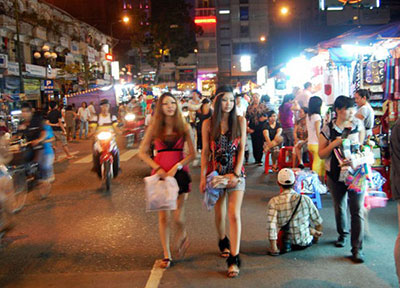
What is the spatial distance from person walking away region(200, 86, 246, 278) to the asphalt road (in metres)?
0.51

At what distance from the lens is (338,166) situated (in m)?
4.82

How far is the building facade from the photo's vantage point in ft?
83.3

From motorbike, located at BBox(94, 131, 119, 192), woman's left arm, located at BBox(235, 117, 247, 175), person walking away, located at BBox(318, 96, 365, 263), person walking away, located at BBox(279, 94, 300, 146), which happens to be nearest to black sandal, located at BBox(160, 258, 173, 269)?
woman's left arm, located at BBox(235, 117, 247, 175)

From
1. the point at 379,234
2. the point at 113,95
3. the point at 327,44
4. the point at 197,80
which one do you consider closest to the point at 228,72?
the point at 197,80

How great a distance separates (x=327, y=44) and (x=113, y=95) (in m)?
18.4

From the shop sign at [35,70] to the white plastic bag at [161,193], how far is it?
25.5 m

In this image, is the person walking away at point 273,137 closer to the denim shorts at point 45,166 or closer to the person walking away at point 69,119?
the denim shorts at point 45,166

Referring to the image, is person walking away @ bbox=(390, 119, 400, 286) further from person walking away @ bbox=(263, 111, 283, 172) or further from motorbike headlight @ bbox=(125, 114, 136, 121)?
motorbike headlight @ bbox=(125, 114, 136, 121)

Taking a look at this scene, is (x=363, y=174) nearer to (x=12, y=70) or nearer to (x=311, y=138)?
(x=311, y=138)

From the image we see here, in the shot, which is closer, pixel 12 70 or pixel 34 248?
pixel 34 248

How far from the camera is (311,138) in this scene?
25.2 feet

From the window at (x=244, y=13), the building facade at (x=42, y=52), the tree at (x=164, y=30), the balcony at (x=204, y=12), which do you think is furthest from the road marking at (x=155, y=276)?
the balcony at (x=204, y=12)

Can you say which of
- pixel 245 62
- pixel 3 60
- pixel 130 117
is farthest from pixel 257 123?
pixel 245 62

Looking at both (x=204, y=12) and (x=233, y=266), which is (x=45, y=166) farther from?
(x=204, y=12)
